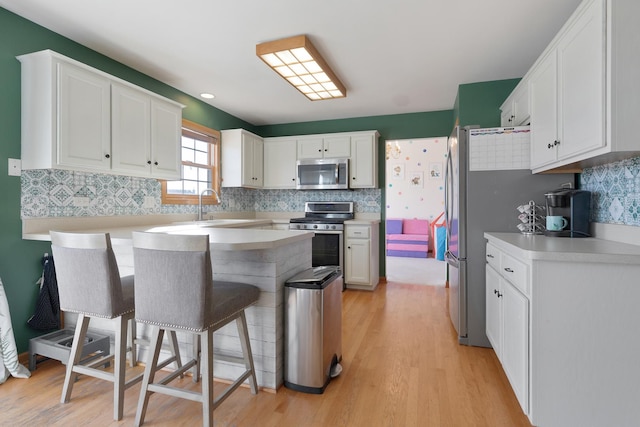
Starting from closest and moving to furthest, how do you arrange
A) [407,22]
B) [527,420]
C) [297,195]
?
[527,420] < [407,22] < [297,195]

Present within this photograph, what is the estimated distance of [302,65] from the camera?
2920 mm

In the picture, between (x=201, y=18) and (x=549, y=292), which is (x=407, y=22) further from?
(x=549, y=292)

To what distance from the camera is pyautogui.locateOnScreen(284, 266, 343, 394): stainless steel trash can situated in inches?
75.7

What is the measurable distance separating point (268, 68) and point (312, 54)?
2.13ft

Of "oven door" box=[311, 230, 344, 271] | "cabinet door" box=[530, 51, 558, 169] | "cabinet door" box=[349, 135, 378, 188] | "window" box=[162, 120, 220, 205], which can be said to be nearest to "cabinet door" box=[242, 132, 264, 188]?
"window" box=[162, 120, 220, 205]

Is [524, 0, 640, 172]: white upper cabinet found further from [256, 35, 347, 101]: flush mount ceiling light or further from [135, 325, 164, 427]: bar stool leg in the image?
[135, 325, 164, 427]: bar stool leg

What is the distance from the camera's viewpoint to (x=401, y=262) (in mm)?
6398

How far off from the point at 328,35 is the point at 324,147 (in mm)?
2234

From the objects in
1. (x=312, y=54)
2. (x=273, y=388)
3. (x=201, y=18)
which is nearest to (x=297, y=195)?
(x=312, y=54)

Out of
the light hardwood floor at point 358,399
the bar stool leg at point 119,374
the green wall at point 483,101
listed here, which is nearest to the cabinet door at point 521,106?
the green wall at point 483,101

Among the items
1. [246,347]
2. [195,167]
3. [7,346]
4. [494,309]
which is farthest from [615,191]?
[195,167]

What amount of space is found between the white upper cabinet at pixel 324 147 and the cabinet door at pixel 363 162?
0.11 m

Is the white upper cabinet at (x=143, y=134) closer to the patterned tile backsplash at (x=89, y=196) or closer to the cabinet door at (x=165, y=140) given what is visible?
the cabinet door at (x=165, y=140)

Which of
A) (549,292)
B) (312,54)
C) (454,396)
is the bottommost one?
(454,396)
